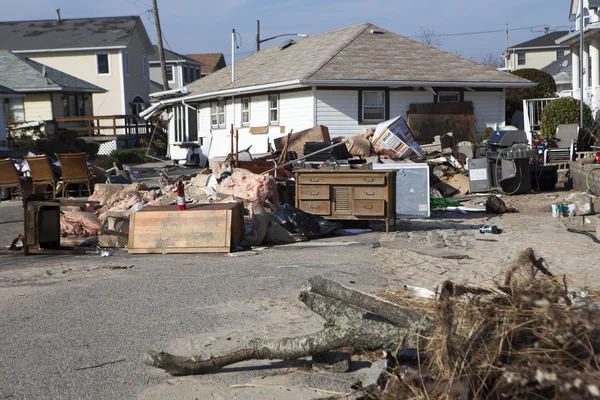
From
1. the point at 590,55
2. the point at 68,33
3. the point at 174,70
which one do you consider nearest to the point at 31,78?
the point at 68,33

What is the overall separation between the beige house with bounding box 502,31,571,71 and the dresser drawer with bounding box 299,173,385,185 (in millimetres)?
56222

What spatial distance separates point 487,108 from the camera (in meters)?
24.5

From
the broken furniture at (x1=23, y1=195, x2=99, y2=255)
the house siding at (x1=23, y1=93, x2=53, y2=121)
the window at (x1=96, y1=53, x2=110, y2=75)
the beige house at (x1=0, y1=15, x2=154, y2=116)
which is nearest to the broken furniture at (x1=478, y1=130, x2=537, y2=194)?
the broken furniture at (x1=23, y1=195, x2=99, y2=255)

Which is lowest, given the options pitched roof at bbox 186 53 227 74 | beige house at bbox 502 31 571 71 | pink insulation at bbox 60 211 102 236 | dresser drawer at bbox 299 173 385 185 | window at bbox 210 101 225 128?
pink insulation at bbox 60 211 102 236

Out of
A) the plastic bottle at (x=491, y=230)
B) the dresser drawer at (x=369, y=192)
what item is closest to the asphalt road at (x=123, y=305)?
the dresser drawer at (x=369, y=192)

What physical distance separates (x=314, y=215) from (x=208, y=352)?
689 cm

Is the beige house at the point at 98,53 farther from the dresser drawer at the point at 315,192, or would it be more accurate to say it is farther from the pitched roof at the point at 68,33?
the dresser drawer at the point at 315,192

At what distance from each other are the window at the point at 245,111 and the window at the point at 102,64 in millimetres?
24104

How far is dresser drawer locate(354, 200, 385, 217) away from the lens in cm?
1189

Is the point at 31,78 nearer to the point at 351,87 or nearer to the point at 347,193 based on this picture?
the point at 351,87

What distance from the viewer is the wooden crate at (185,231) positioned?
10375mm

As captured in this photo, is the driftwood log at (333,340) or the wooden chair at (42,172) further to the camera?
the wooden chair at (42,172)

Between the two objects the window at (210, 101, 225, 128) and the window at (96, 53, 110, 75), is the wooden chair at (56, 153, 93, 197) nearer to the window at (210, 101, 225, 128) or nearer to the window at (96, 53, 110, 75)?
the window at (210, 101, 225, 128)

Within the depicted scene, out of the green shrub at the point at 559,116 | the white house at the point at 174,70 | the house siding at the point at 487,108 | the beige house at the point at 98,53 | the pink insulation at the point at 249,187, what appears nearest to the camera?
the pink insulation at the point at 249,187
